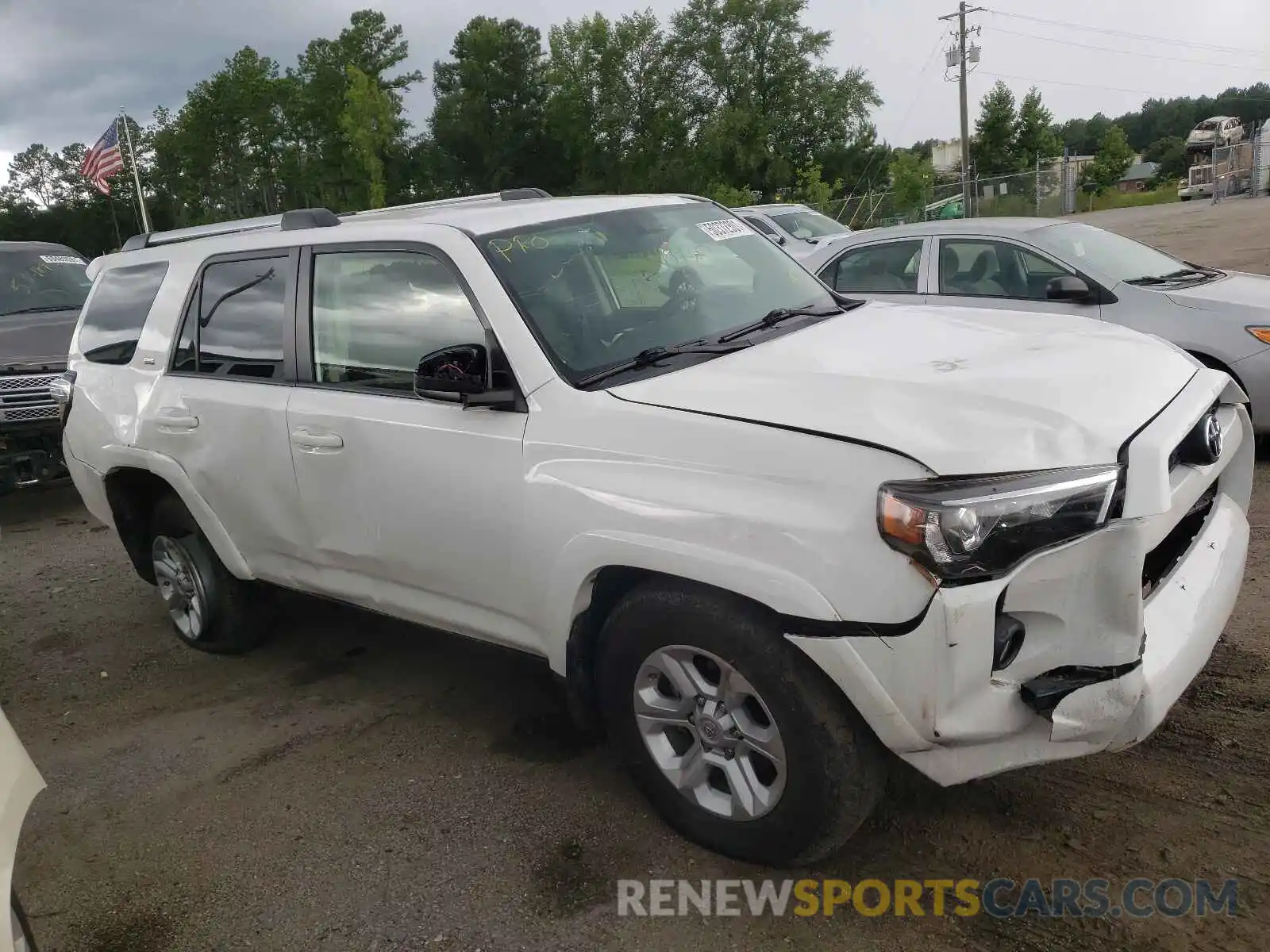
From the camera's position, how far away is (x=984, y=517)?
2303mm

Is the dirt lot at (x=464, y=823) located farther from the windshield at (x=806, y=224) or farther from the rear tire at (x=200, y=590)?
the windshield at (x=806, y=224)

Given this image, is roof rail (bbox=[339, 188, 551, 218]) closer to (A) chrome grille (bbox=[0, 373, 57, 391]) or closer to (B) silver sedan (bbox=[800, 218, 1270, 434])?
(B) silver sedan (bbox=[800, 218, 1270, 434])

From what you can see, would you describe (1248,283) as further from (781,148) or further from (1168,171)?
(1168,171)

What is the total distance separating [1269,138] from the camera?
37.7 m

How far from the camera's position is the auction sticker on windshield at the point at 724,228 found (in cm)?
404

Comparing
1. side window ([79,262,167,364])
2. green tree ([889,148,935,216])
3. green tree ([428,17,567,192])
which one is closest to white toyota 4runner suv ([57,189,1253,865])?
side window ([79,262,167,364])

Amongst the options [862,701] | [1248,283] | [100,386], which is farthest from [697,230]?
[1248,283]

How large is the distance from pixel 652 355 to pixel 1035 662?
1422 millimetres

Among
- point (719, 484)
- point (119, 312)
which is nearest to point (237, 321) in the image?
point (119, 312)

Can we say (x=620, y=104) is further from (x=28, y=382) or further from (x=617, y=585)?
(x=617, y=585)

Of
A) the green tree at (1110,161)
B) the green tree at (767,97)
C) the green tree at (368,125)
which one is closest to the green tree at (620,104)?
the green tree at (767,97)

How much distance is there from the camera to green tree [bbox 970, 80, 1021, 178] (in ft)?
198

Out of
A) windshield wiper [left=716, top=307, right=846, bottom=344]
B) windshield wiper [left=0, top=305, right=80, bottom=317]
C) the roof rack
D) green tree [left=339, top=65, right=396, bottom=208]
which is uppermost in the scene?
green tree [left=339, top=65, right=396, bottom=208]

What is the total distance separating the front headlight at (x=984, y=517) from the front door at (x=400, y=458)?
3.96 ft
